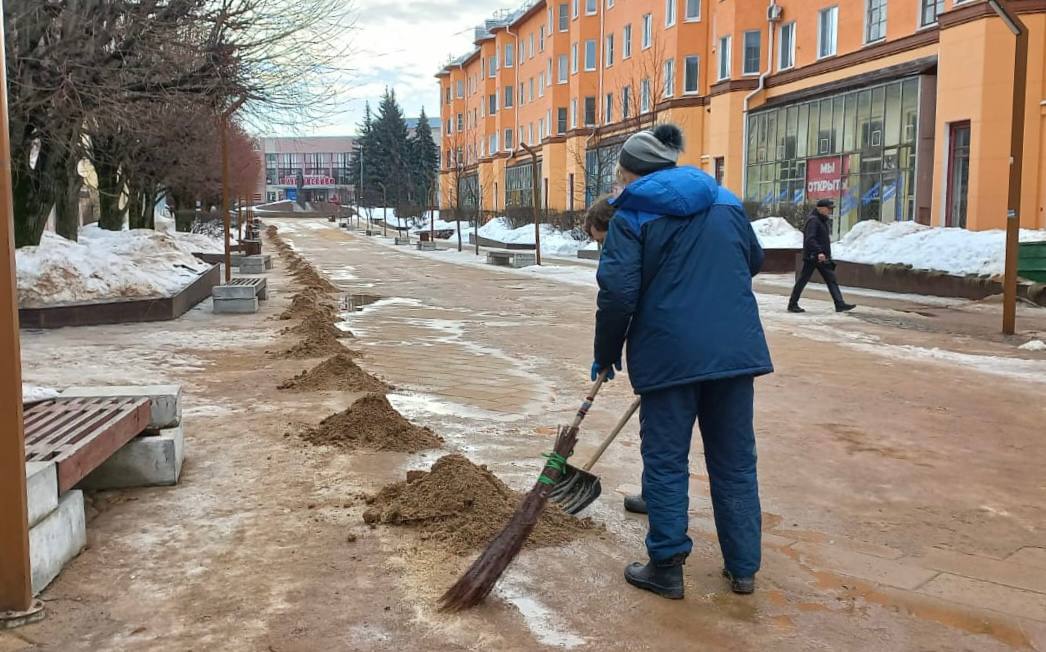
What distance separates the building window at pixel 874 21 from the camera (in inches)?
1023

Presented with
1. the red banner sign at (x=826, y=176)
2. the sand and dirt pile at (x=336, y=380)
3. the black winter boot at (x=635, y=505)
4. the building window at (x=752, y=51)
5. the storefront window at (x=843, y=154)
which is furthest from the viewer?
the building window at (x=752, y=51)

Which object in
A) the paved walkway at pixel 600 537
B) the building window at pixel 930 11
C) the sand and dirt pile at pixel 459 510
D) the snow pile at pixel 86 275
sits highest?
the building window at pixel 930 11

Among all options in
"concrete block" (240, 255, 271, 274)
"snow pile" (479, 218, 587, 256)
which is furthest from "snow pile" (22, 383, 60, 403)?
"snow pile" (479, 218, 587, 256)

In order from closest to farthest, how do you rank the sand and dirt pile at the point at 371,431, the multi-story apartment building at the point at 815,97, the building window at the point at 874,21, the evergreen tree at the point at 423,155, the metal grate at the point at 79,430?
the metal grate at the point at 79,430 < the sand and dirt pile at the point at 371,431 < the multi-story apartment building at the point at 815,97 < the building window at the point at 874,21 < the evergreen tree at the point at 423,155

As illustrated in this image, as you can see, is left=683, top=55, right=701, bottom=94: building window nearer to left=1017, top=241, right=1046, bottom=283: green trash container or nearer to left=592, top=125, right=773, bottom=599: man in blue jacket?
left=1017, top=241, right=1046, bottom=283: green trash container

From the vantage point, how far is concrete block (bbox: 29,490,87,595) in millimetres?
3580

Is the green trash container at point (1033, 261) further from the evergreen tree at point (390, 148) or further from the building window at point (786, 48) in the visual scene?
the evergreen tree at point (390, 148)

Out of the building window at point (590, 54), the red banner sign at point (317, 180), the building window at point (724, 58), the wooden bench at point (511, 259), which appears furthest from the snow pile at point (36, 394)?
the red banner sign at point (317, 180)

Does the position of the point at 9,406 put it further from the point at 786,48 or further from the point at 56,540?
the point at 786,48

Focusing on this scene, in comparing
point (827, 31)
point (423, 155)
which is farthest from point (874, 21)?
point (423, 155)

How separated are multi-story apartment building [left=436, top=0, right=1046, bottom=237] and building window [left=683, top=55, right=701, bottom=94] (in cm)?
6

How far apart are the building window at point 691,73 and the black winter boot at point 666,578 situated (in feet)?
117

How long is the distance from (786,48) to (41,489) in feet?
103

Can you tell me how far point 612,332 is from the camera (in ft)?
12.0
